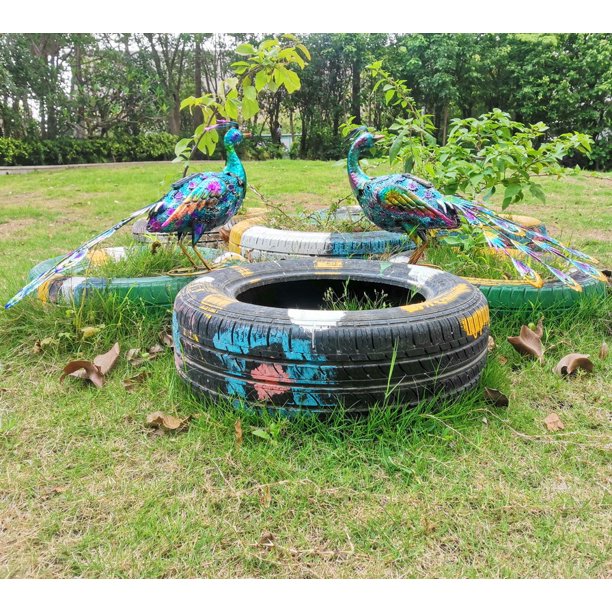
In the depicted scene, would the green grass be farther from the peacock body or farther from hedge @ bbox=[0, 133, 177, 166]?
hedge @ bbox=[0, 133, 177, 166]

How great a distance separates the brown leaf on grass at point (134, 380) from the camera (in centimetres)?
261

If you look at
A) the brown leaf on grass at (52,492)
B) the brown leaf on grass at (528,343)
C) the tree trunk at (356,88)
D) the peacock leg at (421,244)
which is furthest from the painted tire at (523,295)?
the tree trunk at (356,88)

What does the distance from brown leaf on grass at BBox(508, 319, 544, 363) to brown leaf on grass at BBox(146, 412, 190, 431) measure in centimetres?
166

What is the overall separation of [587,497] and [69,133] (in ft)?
64.8

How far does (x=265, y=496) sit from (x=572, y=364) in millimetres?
1680

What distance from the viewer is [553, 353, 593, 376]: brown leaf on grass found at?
8.88 ft

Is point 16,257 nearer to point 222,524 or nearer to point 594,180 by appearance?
point 222,524

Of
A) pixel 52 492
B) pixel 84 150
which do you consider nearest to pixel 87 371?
pixel 52 492

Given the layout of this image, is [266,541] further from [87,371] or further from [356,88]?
[356,88]

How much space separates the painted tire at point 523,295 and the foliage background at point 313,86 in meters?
13.6

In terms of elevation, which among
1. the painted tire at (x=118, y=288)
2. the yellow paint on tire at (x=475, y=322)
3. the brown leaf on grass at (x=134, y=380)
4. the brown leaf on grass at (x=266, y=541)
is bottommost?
the brown leaf on grass at (x=266, y=541)

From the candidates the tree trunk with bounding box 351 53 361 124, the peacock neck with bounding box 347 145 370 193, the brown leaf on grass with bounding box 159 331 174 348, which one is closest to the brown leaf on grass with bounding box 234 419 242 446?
the brown leaf on grass with bounding box 159 331 174 348

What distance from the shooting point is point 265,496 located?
1834mm

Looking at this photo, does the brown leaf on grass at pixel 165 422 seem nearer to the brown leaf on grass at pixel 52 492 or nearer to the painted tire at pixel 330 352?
the painted tire at pixel 330 352
